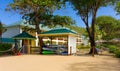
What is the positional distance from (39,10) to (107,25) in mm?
34260

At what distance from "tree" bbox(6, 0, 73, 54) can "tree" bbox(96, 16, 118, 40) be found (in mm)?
28241

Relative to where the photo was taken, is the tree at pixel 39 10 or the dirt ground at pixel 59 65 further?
the tree at pixel 39 10

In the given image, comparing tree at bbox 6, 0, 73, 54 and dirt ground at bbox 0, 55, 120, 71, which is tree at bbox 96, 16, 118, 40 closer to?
tree at bbox 6, 0, 73, 54

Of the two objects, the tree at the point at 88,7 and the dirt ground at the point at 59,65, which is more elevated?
the tree at the point at 88,7

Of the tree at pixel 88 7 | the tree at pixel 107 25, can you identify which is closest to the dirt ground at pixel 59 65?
the tree at pixel 88 7

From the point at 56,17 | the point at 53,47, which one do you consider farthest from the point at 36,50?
the point at 56,17

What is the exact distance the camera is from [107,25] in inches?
2188

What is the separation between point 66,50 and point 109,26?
34.5m

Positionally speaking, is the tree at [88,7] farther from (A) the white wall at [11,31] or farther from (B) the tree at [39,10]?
(A) the white wall at [11,31]

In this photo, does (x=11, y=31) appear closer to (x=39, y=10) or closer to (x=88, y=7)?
(x=39, y=10)

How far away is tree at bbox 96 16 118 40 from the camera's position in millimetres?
53872

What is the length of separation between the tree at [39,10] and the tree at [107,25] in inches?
1112

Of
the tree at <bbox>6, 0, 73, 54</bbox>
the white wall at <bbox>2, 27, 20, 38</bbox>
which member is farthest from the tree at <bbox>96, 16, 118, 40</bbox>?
the tree at <bbox>6, 0, 73, 54</bbox>

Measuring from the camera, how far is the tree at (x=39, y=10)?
23.8 metres
